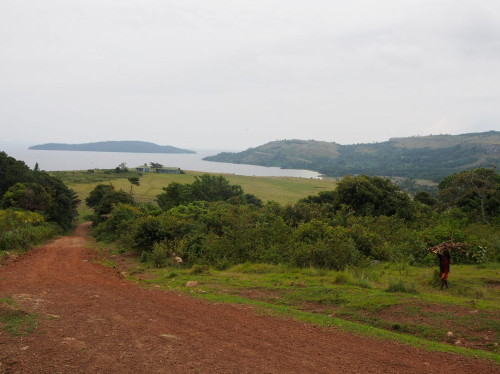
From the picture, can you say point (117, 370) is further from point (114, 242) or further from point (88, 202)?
point (88, 202)

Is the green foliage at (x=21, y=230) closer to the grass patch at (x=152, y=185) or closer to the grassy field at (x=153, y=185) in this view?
the grass patch at (x=152, y=185)

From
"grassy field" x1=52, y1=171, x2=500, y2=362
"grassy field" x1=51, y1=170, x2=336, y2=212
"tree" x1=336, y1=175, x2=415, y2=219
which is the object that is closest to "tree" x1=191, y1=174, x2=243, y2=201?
"grassy field" x1=51, y1=170, x2=336, y2=212

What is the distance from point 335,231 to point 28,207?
2501 centimetres

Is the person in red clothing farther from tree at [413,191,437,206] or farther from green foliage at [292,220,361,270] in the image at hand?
tree at [413,191,437,206]

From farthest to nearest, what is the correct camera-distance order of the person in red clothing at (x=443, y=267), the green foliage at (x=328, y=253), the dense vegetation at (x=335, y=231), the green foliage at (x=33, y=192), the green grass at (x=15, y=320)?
the green foliage at (x=33, y=192) → the dense vegetation at (x=335, y=231) → the green foliage at (x=328, y=253) → the person in red clothing at (x=443, y=267) → the green grass at (x=15, y=320)

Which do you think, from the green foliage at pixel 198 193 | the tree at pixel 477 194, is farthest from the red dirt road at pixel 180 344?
the green foliage at pixel 198 193

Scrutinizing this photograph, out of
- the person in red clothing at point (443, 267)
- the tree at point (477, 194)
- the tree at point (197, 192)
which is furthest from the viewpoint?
the tree at point (197, 192)

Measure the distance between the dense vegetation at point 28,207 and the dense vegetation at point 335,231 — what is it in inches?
174

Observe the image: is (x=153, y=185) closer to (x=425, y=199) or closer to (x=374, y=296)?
(x=425, y=199)

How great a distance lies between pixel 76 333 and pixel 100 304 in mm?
2259

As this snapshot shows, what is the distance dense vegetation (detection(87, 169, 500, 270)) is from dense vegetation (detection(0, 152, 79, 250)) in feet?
14.5

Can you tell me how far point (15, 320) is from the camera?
289 inches

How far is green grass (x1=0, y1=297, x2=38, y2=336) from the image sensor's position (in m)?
6.83

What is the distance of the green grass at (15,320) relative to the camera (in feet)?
22.4
